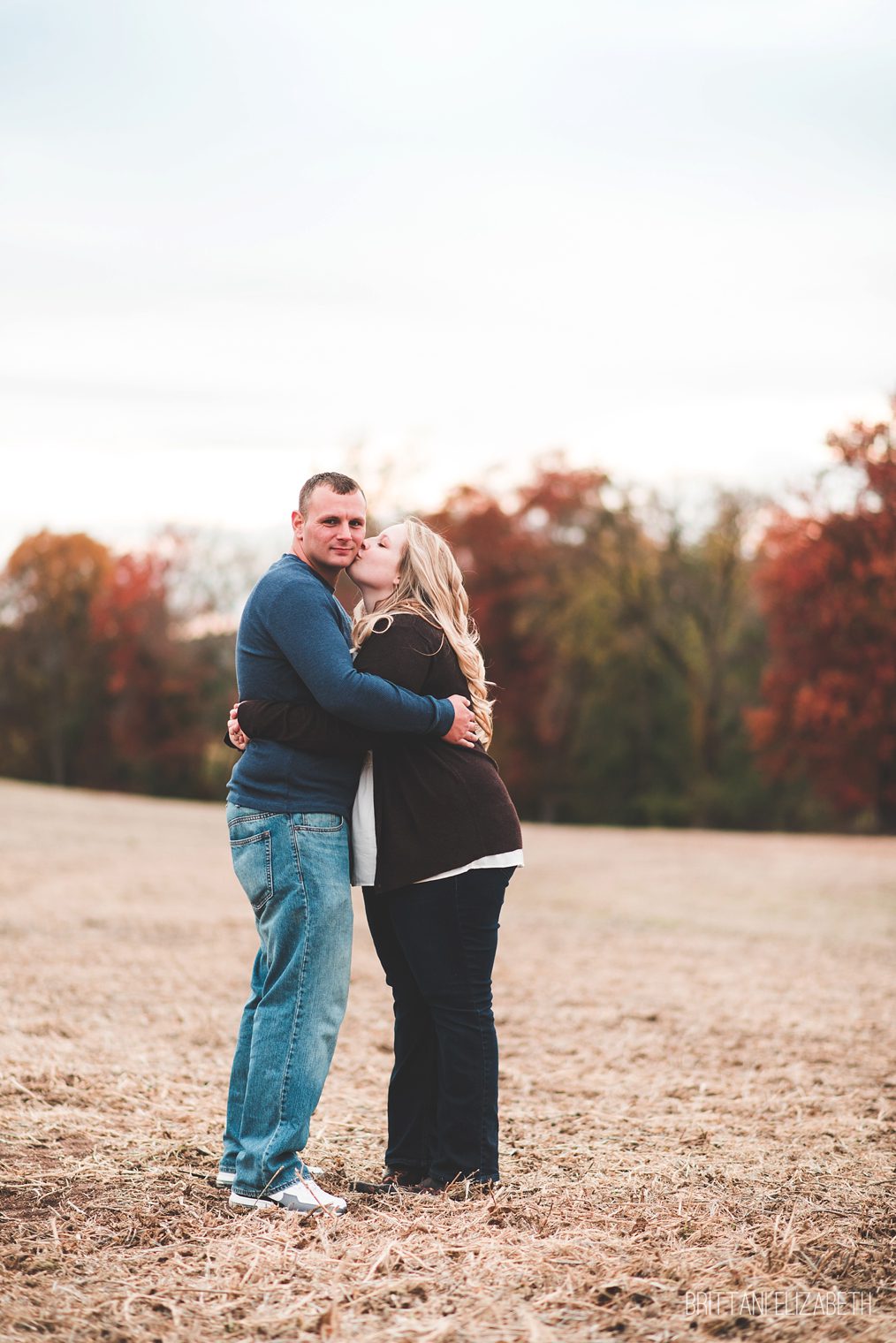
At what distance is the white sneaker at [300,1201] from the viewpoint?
11.9 ft

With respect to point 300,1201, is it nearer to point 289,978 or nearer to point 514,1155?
point 289,978

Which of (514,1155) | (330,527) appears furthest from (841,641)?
(330,527)

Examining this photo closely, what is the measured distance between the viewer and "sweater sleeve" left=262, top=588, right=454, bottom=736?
3.67m

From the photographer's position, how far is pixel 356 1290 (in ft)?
9.82

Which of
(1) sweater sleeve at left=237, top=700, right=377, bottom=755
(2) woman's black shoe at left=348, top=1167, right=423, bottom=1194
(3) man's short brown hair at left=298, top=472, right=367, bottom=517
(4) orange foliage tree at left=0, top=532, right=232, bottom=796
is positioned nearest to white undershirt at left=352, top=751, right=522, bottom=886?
(1) sweater sleeve at left=237, top=700, right=377, bottom=755

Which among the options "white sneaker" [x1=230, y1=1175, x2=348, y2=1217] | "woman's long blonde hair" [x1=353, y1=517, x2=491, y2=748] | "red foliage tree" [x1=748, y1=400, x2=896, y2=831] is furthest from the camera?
"red foliage tree" [x1=748, y1=400, x2=896, y2=831]

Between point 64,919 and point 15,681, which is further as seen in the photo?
point 15,681

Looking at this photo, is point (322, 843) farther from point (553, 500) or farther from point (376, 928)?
point (553, 500)

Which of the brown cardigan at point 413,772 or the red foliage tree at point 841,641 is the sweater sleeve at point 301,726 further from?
the red foliage tree at point 841,641

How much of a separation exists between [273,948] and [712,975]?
20.6 ft

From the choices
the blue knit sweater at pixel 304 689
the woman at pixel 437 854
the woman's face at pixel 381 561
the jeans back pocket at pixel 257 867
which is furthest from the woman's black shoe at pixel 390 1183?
the woman's face at pixel 381 561

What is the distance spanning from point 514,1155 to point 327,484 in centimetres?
254

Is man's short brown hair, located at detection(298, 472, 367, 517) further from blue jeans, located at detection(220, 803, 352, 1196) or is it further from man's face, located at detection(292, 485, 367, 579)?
blue jeans, located at detection(220, 803, 352, 1196)

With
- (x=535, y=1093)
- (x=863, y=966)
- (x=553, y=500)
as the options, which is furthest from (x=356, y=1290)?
(x=553, y=500)
